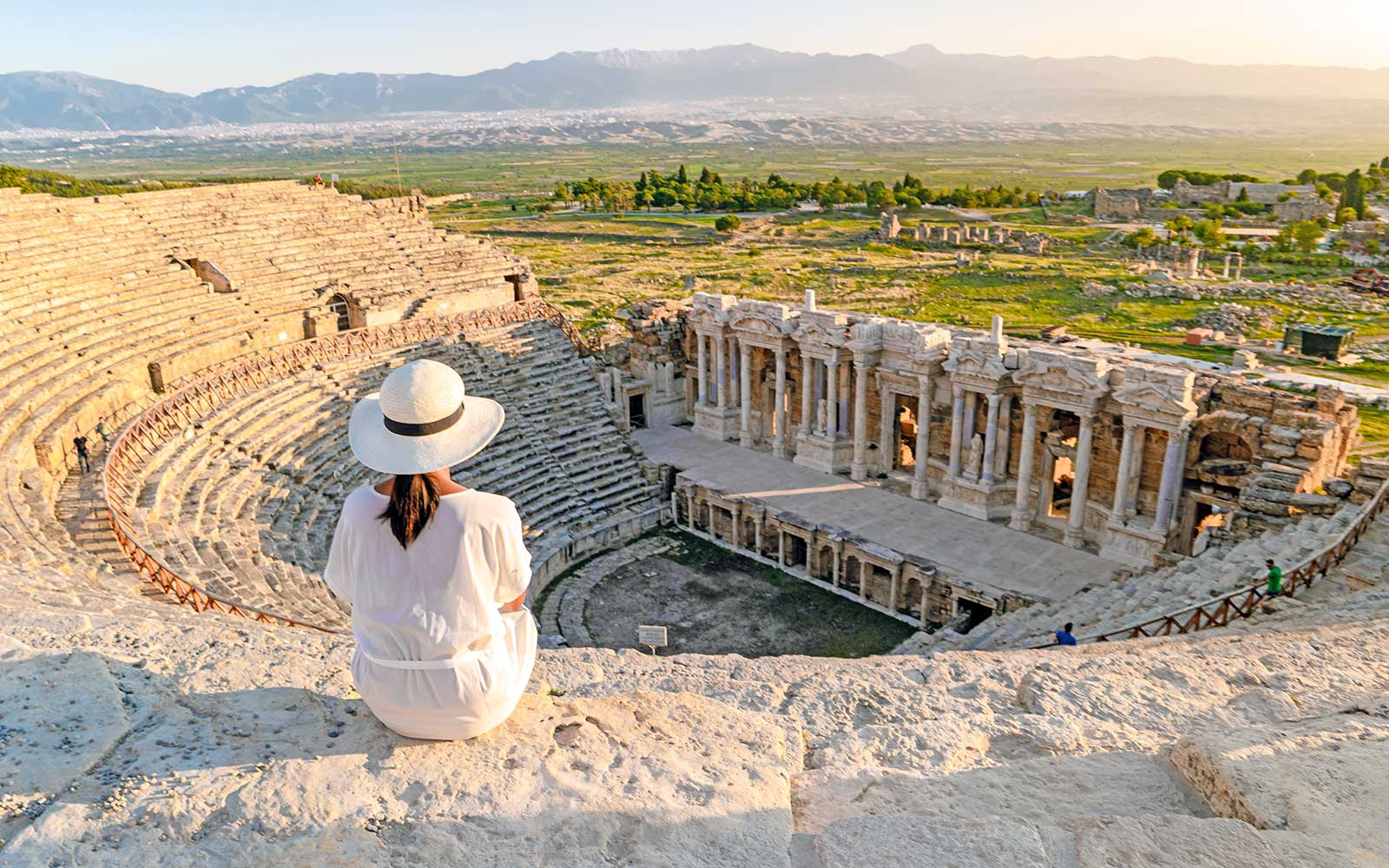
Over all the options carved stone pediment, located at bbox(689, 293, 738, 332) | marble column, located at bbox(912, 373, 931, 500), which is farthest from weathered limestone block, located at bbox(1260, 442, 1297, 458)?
carved stone pediment, located at bbox(689, 293, 738, 332)

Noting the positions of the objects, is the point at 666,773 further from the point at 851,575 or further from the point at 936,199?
the point at 936,199

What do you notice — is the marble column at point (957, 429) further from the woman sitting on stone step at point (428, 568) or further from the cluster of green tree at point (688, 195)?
the cluster of green tree at point (688, 195)

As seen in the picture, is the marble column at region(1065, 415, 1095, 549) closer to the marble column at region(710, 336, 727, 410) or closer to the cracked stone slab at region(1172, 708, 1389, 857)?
the marble column at region(710, 336, 727, 410)

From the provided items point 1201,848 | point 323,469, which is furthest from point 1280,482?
point 323,469

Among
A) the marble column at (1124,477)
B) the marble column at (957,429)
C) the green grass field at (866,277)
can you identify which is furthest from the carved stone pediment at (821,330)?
the green grass field at (866,277)

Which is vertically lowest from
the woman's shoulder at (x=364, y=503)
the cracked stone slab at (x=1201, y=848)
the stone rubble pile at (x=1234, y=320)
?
the stone rubble pile at (x=1234, y=320)

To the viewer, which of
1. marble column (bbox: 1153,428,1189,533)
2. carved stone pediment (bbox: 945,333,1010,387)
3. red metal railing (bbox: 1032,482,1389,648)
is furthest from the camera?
carved stone pediment (bbox: 945,333,1010,387)

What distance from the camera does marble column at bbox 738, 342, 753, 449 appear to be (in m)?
30.8

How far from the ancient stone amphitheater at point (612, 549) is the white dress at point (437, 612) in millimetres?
252

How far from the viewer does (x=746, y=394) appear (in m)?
30.8

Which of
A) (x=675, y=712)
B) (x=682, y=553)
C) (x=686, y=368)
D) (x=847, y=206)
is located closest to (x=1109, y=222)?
(x=847, y=206)

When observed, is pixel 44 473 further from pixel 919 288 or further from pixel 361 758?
pixel 919 288

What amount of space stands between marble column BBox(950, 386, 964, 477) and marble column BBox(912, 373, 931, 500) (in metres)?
0.67

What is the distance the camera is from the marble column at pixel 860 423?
27656mm
